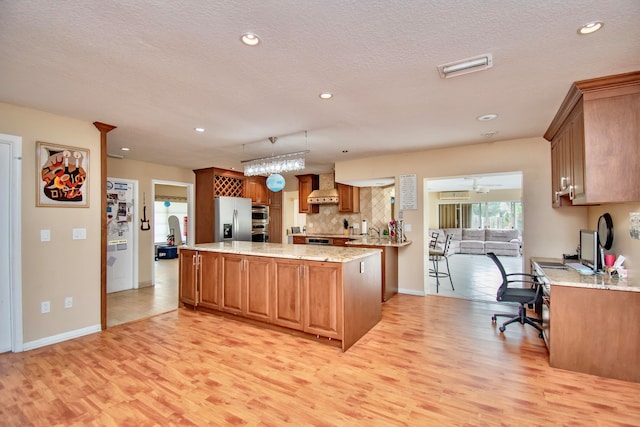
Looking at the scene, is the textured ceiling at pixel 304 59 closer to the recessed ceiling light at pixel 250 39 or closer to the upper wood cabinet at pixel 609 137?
the recessed ceiling light at pixel 250 39

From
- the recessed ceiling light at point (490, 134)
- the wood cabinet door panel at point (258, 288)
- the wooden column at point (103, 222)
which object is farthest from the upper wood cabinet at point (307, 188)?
the wooden column at point (103, 222)

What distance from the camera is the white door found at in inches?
210

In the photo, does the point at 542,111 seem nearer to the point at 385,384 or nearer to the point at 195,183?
the point at 385,384

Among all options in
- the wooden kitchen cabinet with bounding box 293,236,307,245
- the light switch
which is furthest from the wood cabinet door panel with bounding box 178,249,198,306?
the wooden kitchen cabinet with bounding box 293,236,307,245

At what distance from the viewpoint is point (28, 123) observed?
2.98m

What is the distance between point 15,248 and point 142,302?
2035 millimetres

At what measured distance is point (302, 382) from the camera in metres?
2.34

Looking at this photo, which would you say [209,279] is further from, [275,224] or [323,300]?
[275,224]

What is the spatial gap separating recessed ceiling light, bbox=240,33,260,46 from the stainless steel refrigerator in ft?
15.5

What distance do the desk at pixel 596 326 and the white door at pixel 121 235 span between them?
6.29 metres

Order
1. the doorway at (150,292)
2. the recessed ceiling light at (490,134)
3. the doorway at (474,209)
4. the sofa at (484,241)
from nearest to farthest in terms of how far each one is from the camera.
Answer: the recessed ceiling light at (490,134) → the doorway at (150,292) → the doorway at (474,209) → the sofa at (484,241)

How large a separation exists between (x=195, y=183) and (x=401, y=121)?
195 inches

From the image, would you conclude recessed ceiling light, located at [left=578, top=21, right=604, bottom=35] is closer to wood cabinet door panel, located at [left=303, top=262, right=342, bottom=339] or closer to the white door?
wood cabinet door panel, located at [left=303, top=262, right=342, bottom=339]

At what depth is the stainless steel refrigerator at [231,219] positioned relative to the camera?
243 inches
